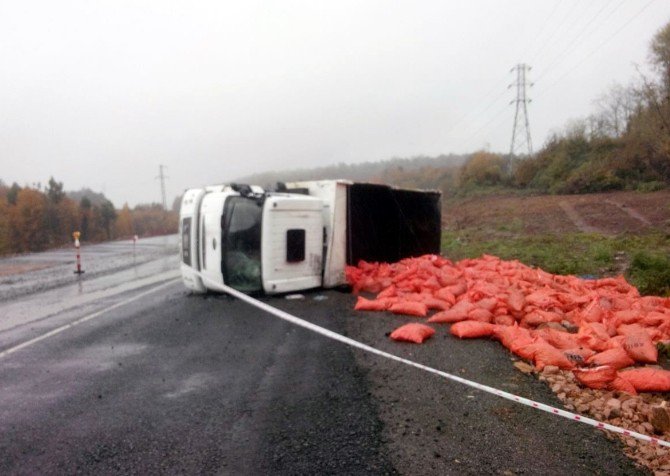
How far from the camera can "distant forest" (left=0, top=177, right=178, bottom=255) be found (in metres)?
42.7

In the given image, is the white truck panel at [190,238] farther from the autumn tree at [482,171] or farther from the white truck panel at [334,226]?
the autumn tree at [482,171]

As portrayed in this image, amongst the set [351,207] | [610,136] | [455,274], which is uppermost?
[610,136]

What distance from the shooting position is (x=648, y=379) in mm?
3941

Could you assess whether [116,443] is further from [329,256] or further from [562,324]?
[329,256]

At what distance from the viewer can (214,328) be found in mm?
6691

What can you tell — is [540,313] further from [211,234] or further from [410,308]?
[211,234]

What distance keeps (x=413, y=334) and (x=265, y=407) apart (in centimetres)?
222

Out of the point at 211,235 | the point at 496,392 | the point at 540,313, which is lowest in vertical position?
the point at 496,392

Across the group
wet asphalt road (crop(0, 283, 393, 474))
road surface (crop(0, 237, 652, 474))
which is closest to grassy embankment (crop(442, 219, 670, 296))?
road surface (crop(0, 237, 652, 474))

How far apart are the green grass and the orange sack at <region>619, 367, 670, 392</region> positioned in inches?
177

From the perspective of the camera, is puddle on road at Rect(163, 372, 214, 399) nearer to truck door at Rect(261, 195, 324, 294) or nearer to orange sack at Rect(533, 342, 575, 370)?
orange sack at Rect(533, 342, 575, 370)

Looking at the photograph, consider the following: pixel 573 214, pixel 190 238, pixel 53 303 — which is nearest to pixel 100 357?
pixel 190 238

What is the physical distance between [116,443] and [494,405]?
2.83m

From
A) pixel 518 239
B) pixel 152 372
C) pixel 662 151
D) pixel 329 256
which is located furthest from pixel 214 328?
pixel 662 151
